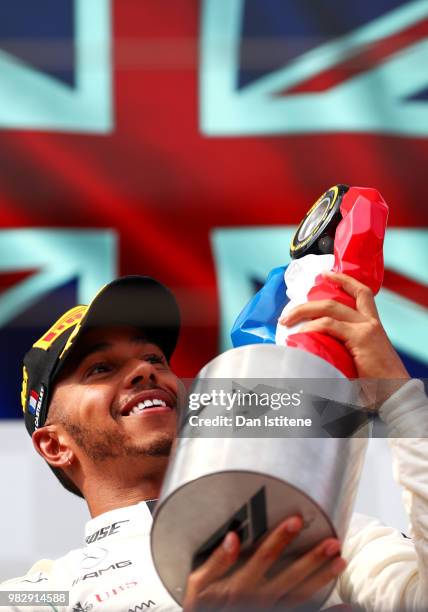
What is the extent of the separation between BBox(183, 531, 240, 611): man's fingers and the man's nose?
53 centimetres

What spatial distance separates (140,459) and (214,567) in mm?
489

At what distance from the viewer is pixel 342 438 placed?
91cm

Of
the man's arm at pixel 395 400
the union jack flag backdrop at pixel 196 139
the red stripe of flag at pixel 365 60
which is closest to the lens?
the man's arm at pixel 395 400

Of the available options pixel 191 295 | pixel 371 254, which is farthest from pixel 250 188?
pixel 371 254

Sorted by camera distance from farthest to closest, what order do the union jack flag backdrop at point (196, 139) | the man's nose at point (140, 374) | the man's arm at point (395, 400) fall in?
the union jack flag backdrop at point (196, 139)
the man's nose at point (140, 374)
the man's arm at point (395, 400)

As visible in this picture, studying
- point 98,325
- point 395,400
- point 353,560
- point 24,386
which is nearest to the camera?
point 395,400

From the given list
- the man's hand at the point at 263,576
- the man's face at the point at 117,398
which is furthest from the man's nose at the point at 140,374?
the man's hand at the point at 263,576

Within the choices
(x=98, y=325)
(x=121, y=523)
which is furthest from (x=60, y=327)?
(x=121, y=523)

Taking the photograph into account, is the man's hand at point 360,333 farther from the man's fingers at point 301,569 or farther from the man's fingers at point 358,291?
the man's fingers at point 301,569

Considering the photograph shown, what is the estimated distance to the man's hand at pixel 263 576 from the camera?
87cm

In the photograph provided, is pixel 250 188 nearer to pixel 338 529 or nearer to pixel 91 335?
pixel 91 335

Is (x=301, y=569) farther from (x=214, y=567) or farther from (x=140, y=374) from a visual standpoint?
(x=140, y=374)

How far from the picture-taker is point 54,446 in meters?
1.50

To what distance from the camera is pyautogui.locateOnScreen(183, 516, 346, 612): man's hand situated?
0.87 m
